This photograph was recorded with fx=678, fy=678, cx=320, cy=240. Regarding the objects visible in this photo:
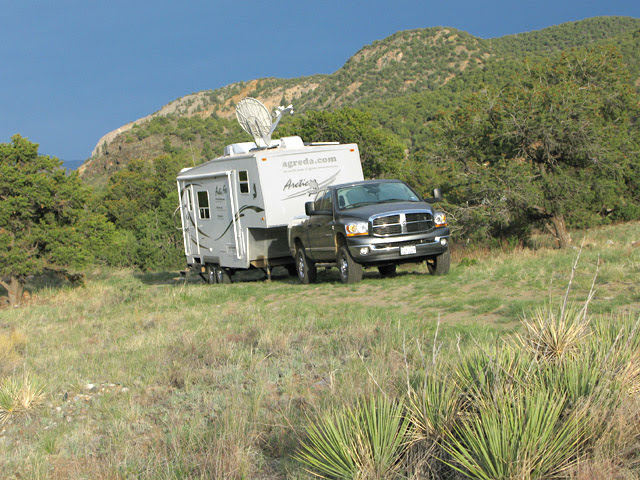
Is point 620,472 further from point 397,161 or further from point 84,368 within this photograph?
point 397,161

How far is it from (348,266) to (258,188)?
11.3ft

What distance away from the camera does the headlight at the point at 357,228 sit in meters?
12.4

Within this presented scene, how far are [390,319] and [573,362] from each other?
Answer: 4.81 meters

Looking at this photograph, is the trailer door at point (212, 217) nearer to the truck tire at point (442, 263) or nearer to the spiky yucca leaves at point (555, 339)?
the truck tire at point (442, 263)

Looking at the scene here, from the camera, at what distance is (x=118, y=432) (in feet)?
17.1

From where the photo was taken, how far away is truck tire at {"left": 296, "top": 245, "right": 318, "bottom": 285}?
14688 mm

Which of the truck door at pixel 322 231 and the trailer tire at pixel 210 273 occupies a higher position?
the truck door at pixel 322 231

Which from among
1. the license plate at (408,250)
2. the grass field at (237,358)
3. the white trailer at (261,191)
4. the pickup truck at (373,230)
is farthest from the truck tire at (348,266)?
the white trailer at (261,191)

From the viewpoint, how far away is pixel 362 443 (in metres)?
3.64

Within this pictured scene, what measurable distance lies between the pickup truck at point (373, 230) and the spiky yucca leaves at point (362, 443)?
8.56 metres

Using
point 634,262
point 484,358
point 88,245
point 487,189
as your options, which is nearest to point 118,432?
point 484,358

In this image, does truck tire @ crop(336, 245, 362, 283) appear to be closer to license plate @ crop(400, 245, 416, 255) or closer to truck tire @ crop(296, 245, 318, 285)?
license plate @ crop(400, 245, 416, 255)

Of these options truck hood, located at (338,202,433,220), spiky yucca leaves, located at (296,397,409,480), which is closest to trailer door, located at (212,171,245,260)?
truck hood, located at (338,202,433,220)

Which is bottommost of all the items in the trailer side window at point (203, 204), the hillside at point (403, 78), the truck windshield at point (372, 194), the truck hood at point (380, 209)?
the truck hood at point (380, 209)
